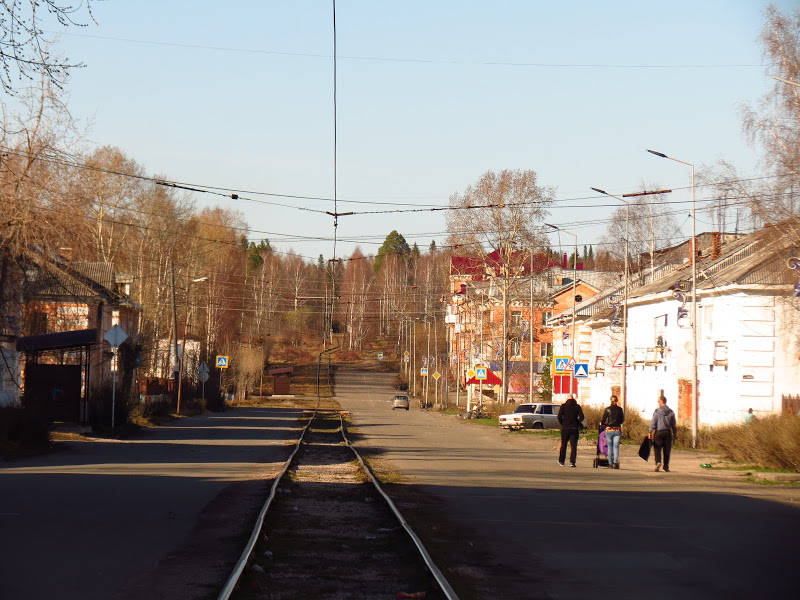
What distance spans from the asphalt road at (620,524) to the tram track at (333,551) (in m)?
0.86

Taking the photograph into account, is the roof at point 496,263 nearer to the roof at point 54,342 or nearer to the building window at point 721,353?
the building window at point 721,353

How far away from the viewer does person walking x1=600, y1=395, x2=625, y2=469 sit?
2284cm

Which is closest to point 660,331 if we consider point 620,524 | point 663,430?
point 663,430

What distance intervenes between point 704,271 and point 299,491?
2887cm

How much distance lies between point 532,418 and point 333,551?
3667 cm

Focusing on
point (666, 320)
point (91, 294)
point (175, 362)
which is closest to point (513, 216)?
point (666, 320)

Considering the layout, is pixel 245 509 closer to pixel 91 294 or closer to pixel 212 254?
pixel 91 294

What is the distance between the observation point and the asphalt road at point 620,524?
8617 mm

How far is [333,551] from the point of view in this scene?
9.95 metres

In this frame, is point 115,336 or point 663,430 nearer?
point 663,430

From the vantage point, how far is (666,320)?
43.3 metres

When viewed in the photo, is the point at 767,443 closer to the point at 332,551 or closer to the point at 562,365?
the point at 332,551

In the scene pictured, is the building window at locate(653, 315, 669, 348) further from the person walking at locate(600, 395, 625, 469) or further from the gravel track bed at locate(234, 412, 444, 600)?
the gravel track bed at locate(234, 412, 444, 600)

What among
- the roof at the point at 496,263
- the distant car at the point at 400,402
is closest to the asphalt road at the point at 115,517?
the roof at the point at 496,263
